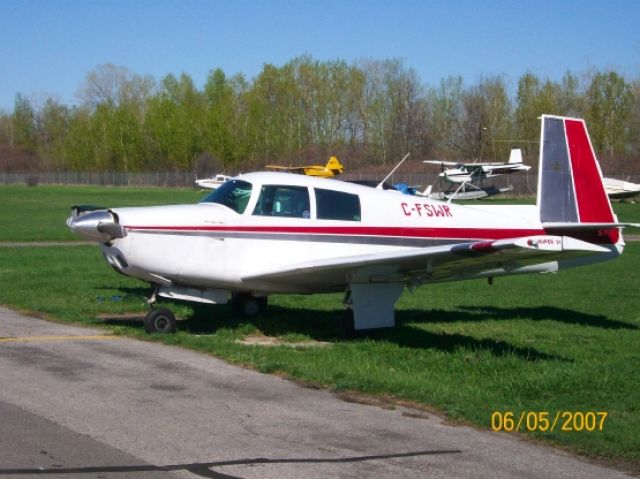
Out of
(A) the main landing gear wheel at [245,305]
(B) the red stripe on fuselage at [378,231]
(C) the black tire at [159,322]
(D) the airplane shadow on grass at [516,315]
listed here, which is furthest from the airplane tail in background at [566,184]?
(C) the black tire at [159,322]

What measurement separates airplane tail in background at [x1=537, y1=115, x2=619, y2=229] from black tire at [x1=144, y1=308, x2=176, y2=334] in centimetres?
506

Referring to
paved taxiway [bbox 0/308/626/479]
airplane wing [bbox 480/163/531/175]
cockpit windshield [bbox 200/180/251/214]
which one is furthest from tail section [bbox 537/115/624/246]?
airplane wing [bbox 480/163/531/175]

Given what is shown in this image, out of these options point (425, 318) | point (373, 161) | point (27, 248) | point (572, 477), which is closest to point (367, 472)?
point (572, 477)

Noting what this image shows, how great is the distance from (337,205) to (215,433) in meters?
5.12

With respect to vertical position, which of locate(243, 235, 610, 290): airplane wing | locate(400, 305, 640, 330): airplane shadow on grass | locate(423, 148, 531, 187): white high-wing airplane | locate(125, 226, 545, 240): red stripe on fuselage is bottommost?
locate(400, 305, 640, 330): airplane shadow on grass

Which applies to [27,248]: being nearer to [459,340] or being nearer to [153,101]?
[459,340]

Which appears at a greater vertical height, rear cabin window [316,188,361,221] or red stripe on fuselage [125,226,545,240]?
rear cabin window [316,188,361,221]

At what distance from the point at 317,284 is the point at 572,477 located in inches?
223

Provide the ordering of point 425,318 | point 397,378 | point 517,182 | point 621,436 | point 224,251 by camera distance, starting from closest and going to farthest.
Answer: point 621,436 → point 397,378 → point 224,251 → point 425,318 → point 517,182

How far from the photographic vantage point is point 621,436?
6.61m

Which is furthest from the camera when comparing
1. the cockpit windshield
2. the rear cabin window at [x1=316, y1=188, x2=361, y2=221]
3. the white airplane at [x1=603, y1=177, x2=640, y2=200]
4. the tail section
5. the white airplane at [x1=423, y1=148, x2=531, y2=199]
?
the white airplane at [x1=603, y1=177, x2=640, y2=200]

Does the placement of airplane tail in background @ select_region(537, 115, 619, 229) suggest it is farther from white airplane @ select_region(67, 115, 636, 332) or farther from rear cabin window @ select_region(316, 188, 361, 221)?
rear cabin window @ select_region(316, 188, 361, 221)
